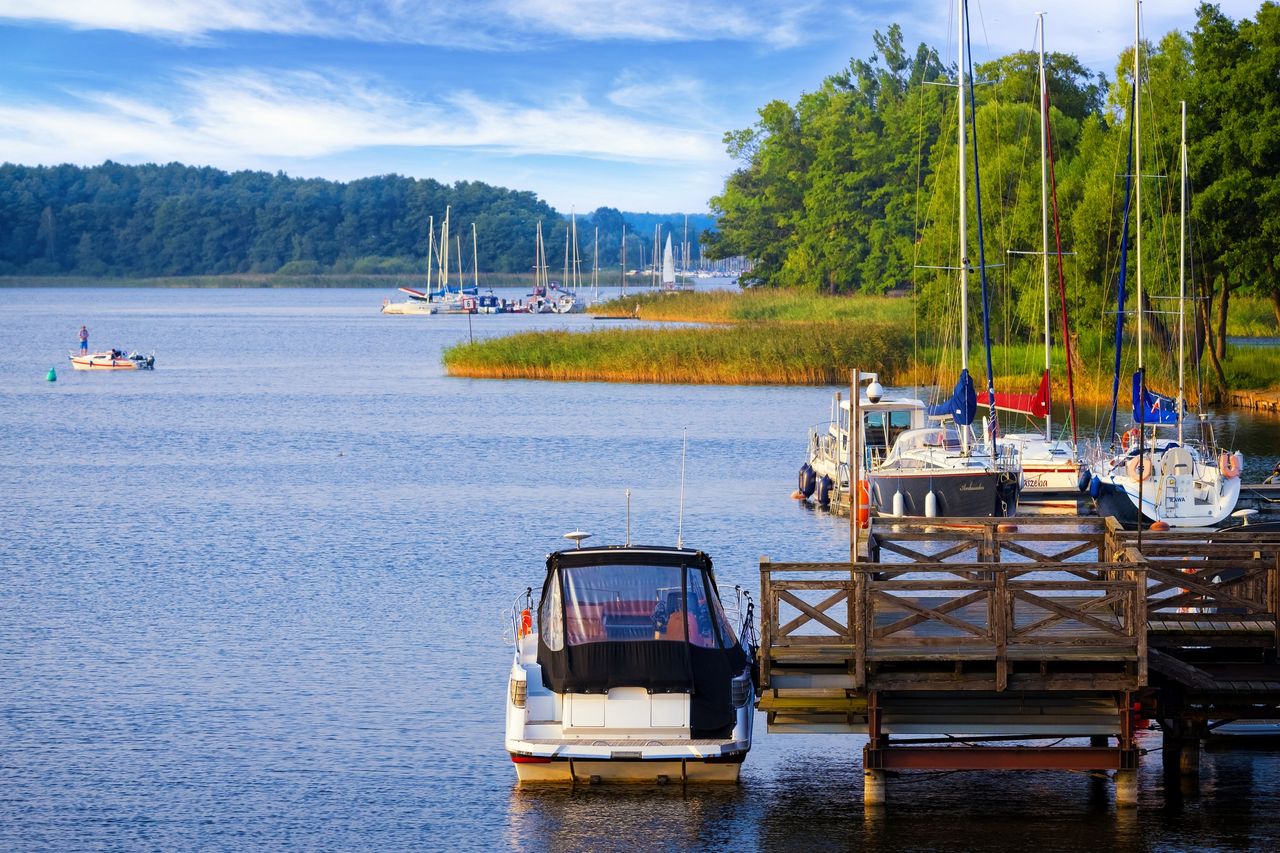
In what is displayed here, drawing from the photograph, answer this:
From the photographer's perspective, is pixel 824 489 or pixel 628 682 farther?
pixel 824 489

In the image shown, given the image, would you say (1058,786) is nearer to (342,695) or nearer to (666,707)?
(666,707)

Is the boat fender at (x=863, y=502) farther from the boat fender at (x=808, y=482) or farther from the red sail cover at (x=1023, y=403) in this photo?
the red sail cover at (x=1023, y=403)

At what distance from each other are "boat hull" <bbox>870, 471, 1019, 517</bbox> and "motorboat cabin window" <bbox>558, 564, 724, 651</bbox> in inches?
746

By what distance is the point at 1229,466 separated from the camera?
1467 inches

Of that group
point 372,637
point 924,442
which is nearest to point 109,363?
point 924,442

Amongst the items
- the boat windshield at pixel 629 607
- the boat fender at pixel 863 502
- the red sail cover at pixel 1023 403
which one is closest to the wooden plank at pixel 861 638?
the boat windshield at pixel 629 607

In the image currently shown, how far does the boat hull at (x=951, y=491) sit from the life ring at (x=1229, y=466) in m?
4.30

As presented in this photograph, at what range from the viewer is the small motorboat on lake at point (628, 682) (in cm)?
1822

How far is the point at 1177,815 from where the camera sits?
1845 cm

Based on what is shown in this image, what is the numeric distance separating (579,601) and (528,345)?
2501 inches

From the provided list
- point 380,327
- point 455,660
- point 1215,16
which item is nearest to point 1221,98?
point 1215,16

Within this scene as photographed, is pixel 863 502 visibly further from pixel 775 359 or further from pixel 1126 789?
pixel 775 359

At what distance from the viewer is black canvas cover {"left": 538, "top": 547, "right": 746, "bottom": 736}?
18266 mm

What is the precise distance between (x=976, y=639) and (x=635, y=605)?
368 centimetres
